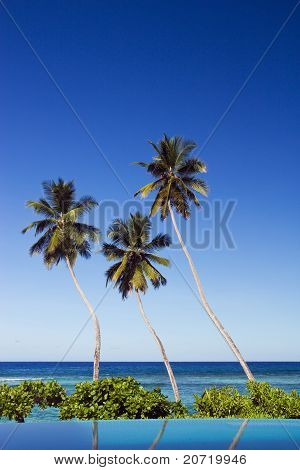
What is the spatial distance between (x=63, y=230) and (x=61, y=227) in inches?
10.5

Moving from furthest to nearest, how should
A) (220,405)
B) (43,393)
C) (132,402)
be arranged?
(43,393) → (220,405) → (132,402)

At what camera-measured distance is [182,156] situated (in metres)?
26.8

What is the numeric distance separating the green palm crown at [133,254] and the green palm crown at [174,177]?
7.04 ft

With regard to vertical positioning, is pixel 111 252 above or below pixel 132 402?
above

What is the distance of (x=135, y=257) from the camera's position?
28250 mm

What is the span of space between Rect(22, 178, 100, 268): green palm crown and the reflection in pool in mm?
15945

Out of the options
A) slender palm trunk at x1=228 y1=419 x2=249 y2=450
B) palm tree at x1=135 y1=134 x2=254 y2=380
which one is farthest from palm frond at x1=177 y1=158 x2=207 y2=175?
slender palm trunk at x1=228 y1=419 x2=249 y2=450

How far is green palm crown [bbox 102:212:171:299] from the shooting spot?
2770 centimetres

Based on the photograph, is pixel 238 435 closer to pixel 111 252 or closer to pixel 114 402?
pixel 114 402

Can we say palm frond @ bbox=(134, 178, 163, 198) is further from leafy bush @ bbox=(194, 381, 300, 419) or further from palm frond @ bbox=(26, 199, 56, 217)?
leafy bush @ bbox=(194, 381, 300, 419)

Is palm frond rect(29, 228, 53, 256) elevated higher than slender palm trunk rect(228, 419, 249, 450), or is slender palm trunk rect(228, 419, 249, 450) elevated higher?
palm frond rect(29, 228, 53, 256)

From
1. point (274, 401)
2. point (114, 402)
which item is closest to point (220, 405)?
point (274, 401)

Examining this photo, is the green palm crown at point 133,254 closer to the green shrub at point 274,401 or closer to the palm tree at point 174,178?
the palm tree at point 174,178

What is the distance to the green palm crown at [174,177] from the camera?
26562 mm
